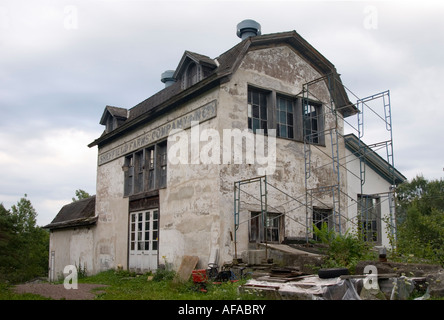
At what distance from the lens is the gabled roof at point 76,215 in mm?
22078

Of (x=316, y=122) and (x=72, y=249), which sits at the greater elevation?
(x=316, y=122)

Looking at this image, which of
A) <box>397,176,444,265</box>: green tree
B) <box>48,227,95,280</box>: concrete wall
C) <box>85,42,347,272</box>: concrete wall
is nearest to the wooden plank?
<box>85,42,347,272</box>: concrete wall

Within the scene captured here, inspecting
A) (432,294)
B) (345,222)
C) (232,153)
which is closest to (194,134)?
(232,153)

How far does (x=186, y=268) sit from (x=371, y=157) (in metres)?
8.43

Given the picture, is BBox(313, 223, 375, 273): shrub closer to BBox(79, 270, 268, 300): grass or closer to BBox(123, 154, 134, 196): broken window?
BBox(79, 270, 268, 300): grass

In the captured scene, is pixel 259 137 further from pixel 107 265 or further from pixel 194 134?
pixel 107 265

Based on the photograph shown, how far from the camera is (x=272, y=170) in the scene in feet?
46.6

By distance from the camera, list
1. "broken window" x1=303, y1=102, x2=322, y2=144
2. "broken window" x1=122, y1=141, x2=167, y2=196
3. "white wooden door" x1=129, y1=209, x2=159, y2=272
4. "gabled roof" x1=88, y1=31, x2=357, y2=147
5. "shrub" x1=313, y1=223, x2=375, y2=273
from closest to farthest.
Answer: "shrub" x1=313, y1=223, x2=375, y2=273
"gabled roof" x1=88, y1=31, x2=357, y2=147
"broken window" x1=303, y1=102, x2=322, y2=144
"white wooden door" x1=129, y1=209, x2=159, y2=272
"broken window" x1=122, y1=141, x2=167, y2=196

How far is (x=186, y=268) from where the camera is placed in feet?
43.9

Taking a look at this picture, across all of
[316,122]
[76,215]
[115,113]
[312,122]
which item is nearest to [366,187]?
[316,122]

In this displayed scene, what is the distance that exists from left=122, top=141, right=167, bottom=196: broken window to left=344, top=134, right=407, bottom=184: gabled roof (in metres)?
7.05

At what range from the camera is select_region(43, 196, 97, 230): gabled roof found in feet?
72.4

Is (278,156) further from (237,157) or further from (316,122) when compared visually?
(316,122)

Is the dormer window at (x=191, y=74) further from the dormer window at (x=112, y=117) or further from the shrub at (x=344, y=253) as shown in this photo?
the shrub at (x=344, y=253)
